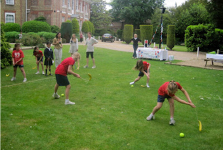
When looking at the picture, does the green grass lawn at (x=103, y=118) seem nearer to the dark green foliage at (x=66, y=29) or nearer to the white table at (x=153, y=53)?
the white table at (x=153, y=53)

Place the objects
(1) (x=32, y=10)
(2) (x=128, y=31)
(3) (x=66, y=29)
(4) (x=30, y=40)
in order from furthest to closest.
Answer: (2) (x=128, y=31), (1) (x=32, y=10), (3) (x=66, y=29), (4) (x=30, y=40)

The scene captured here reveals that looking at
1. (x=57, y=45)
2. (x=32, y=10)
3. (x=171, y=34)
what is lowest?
(x=57, y=45)

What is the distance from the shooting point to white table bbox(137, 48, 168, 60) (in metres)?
18.4

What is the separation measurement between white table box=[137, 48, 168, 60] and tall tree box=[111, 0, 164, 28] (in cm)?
3683

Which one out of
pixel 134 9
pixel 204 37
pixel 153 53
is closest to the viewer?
pixel 153 53

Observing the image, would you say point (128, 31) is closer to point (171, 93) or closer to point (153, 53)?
point (153, 53)

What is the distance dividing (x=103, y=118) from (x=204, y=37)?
73.8 feet

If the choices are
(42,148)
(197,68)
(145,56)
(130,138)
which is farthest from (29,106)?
(145,56)

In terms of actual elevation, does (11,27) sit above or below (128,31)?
below

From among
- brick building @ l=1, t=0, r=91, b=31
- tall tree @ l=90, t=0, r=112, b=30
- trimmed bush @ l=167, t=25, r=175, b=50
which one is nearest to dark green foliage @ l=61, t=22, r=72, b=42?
brick building @ l=1, t=0, r=91, b=31

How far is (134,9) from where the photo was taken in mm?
54656

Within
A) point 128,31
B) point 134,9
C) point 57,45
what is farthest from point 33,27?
point 134,9

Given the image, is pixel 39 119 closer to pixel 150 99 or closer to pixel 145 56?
pixel 150 99

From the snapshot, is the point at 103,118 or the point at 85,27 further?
the point at 85,27
